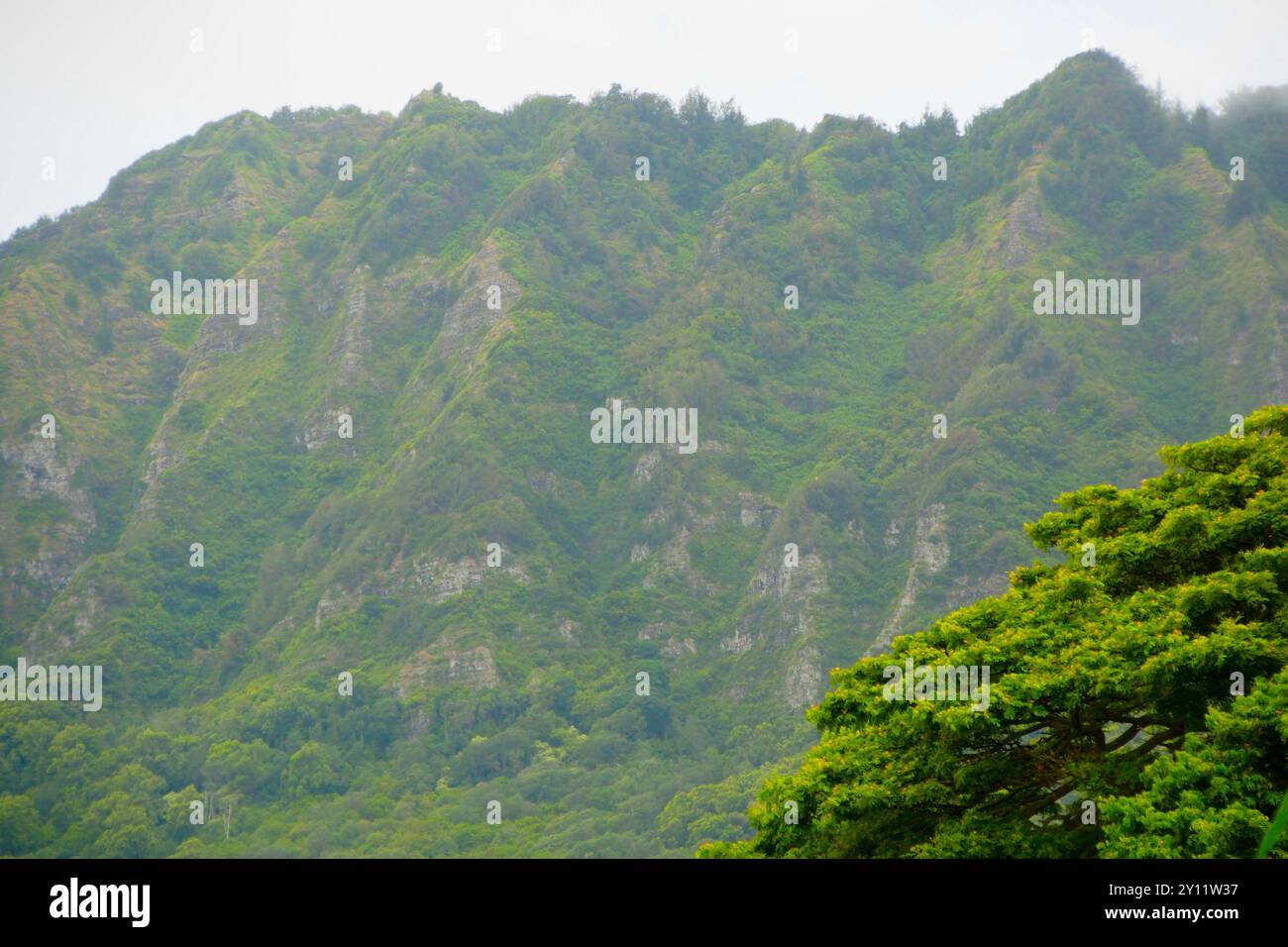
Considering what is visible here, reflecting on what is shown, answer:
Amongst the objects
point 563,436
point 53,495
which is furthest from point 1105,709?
point 53,495

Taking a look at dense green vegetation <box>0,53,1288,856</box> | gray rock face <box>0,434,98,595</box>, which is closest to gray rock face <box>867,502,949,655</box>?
dense green vegetation <box>0,53,1288,856</box>

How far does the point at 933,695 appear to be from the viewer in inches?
662

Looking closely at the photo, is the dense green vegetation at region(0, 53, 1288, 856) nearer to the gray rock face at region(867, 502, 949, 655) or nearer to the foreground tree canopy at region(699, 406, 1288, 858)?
the gray rock face at region(867, 502, 949, 655)

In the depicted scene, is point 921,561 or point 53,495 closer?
point 921,561

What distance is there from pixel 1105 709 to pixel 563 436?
95.8 metres

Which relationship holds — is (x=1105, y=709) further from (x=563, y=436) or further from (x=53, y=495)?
(x=53, y=495)

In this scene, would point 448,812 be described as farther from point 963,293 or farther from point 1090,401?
point 963,293

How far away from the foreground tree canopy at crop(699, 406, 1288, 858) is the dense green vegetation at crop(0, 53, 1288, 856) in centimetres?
5507

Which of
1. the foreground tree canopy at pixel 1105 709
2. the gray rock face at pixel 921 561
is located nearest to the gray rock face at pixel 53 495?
the gray rock face at pixel 921 561

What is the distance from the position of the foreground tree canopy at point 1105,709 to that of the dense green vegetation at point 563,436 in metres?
55.1

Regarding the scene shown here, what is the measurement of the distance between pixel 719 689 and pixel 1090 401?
32569 mm

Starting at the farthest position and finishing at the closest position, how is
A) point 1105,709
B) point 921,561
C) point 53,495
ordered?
point 53,495 → point 921,561 → point 1105,709

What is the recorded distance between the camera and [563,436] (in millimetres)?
111562

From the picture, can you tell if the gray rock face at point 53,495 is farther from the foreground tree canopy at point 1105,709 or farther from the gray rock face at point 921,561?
the foreground tree canopy at point 1105,709
